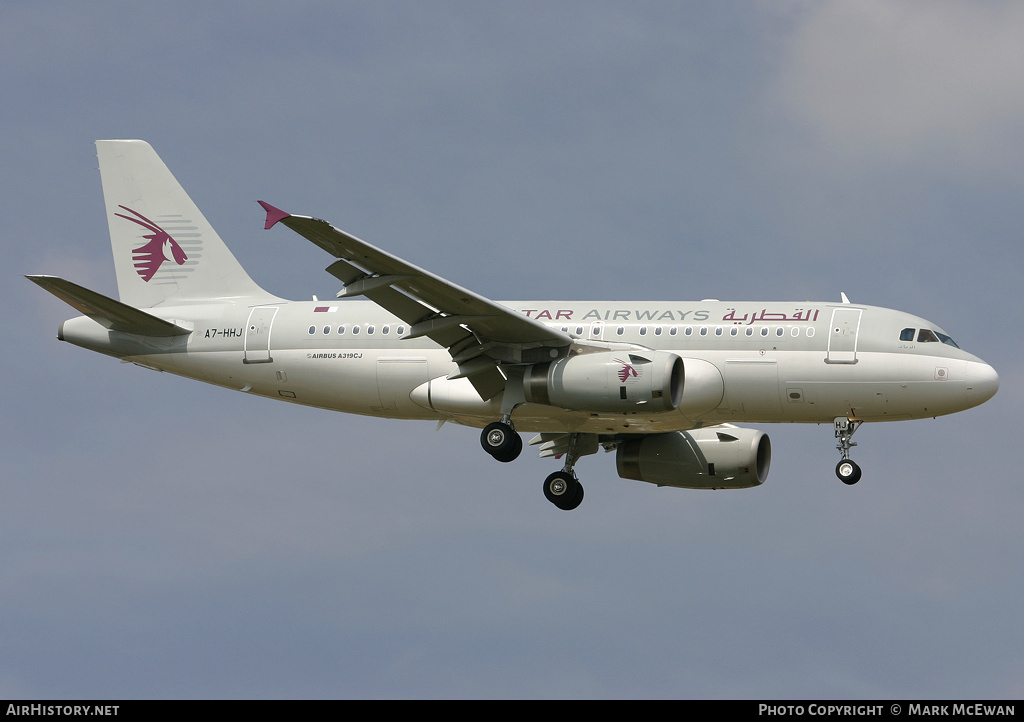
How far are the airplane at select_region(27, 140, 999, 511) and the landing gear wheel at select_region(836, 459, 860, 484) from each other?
0.06 meters

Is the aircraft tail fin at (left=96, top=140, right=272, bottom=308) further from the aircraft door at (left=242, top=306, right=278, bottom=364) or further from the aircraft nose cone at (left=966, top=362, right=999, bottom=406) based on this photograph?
the aircraft nose cone at (left=966, top=362, right=999, bottom=406)

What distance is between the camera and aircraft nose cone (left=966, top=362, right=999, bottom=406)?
123 feet

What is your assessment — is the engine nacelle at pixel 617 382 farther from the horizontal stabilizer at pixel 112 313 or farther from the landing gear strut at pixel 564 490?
the horizontal stabilizer at pixel 112 313

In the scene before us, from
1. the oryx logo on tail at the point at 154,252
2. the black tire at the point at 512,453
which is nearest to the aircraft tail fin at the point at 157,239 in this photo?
the oryx logo on tail at the point at 154,252

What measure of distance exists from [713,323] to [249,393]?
13016mm

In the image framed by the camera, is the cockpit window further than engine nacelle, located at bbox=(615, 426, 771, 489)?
No

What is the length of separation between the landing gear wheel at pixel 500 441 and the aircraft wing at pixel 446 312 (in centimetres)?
121

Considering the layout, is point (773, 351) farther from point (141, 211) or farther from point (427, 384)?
point (141, 211)

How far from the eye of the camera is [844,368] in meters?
37.6

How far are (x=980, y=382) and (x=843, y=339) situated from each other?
3539 millimetres

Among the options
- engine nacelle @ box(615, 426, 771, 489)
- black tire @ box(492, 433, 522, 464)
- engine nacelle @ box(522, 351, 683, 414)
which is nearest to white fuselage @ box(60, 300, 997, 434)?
engine nacelle @ box(522, 351, 683, 414)

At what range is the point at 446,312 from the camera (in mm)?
37031
